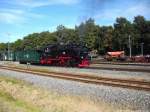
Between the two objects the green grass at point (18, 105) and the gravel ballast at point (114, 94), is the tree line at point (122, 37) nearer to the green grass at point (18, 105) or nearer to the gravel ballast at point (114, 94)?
the gravel ballast at point (114, 94)

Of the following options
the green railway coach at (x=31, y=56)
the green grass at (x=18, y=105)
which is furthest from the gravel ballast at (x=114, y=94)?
the green railway coach at (x=31, y=56)

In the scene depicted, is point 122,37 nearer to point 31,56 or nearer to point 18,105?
point 31,56

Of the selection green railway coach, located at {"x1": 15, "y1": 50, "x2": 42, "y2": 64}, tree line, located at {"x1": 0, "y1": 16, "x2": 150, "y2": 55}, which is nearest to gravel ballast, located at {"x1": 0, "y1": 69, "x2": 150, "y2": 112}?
green railway coach, located at {"x1": 15, "y1": 50, "x2": 42, "y2": 64}

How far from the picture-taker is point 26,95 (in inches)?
752

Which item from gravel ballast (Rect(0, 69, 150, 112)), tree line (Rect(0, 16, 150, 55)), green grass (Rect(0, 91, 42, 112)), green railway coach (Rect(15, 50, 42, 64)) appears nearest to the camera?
green grass (Rect(0, 91, 42, 112))

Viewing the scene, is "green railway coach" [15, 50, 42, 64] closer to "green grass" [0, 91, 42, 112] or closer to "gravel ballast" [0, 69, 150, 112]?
"gravel ballast" [0, 69, 150, 112]

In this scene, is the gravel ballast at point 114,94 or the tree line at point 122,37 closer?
the gravel ballast at point 114,94

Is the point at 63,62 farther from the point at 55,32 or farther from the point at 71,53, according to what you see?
the point at 55,32

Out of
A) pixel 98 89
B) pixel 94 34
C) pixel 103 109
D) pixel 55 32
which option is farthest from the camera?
pixel 55 32

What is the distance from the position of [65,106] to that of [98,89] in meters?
5.48

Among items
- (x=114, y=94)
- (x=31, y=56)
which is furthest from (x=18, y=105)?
(x=31, y=56)

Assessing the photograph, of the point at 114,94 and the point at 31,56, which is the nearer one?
the point at 114,94

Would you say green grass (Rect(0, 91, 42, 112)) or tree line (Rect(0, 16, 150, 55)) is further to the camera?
tree line (Rect(0, 16, 150, 55))

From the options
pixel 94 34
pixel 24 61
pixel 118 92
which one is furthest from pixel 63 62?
pixel 94 34
